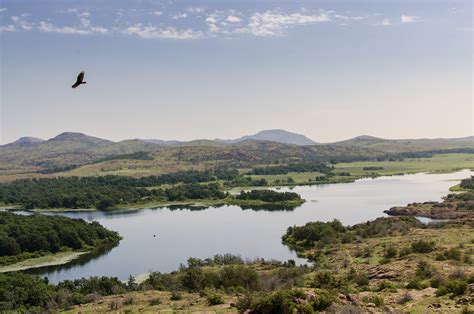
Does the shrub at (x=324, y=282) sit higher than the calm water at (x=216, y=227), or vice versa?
the shrub at (x=324, y=282)

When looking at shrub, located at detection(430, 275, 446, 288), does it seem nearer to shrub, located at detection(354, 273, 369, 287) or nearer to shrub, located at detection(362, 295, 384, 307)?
shrub, located at detection(362, 295, 384, 307)

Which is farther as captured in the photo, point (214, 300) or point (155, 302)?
point (155, 302)

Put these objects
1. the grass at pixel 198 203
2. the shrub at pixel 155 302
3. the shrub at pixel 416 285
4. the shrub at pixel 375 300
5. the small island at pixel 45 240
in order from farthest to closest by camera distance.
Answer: the grass at pixel 198 203
the small island at pixel 45 240
the shrub at pixel 155 302
the shrub at pixel 416 285
the shrub at pixel 375 300

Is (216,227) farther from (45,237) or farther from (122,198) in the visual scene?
(122,198)

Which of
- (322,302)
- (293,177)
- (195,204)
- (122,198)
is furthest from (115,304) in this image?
(293,177)

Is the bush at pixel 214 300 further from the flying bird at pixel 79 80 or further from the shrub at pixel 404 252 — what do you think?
the shrub at pixel 404 252

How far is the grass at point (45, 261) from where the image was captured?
200ft

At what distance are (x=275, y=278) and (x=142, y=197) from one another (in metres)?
100

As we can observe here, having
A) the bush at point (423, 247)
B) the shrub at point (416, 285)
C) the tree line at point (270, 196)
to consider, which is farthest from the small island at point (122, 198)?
the shrub at point (416, 285)

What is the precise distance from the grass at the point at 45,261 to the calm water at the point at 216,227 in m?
2.79

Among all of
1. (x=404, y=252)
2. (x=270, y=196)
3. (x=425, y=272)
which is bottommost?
(x=270, y=196)

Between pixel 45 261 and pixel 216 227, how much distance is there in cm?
3012

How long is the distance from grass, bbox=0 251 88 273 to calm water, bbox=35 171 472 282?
2.79 metres

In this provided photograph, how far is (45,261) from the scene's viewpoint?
210 ft
